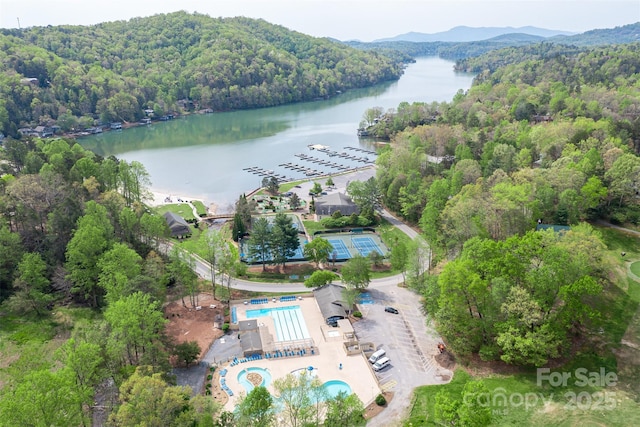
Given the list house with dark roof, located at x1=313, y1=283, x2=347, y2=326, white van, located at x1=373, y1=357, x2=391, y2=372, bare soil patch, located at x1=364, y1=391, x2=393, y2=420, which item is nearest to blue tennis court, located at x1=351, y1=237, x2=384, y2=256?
house with dark roof, located at x1=313, y1=283, x2=347, y2=326

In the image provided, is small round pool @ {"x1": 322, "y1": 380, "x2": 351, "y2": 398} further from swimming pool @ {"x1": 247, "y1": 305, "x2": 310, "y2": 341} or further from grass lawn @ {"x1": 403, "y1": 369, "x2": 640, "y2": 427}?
swimming pool @ {"x1": 247, "y1": 305, "x2": 310, "y2": 341}

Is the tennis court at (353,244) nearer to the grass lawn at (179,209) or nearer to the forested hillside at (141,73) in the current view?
the grass lawn at (179,209)

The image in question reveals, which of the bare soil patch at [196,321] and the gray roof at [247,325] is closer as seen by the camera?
the bare soil patch at [196,321]

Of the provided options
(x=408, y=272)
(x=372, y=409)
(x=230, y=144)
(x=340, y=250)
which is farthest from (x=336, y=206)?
(x=230, y=144)

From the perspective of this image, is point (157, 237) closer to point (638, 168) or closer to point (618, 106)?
point (638, 168)

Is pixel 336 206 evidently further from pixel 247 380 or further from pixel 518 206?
pixel 247 380

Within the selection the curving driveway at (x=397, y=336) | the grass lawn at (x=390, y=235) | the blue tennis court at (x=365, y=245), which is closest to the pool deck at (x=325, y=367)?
the curving driveway at (x=397, y=336)
